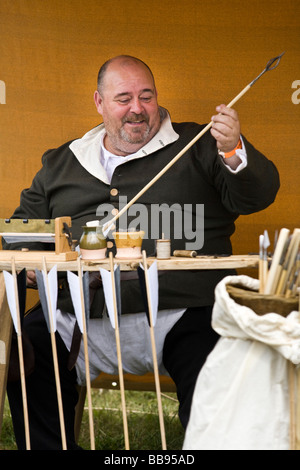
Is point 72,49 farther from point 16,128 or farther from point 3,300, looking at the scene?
point 3,300

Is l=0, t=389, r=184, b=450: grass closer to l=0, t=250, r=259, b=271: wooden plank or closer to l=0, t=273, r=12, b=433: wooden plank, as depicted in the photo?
l=0, t=273, r=12, b=433: wooden plank

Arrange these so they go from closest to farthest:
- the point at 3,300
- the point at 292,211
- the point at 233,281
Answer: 1. the point at 233,281
2. the point at 3,300
3. the point at 292,211

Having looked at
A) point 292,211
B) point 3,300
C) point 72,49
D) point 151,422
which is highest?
point 72,49

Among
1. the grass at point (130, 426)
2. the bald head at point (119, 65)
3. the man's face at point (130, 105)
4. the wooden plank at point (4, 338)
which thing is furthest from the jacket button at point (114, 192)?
the grass at point (130, 426)

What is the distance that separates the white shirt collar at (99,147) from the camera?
10.2 ft

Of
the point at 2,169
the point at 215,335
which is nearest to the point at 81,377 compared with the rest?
the point at 215,335

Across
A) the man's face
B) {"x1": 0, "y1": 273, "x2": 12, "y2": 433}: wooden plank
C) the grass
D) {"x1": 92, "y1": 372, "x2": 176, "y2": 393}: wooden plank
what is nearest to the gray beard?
the man's face

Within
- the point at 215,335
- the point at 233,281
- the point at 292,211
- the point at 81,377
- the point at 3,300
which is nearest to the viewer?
the point at 233,281

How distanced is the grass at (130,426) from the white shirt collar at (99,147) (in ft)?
4.50

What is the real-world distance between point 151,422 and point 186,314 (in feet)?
4.20

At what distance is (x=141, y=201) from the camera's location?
301 cm

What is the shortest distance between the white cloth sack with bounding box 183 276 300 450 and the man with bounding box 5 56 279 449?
65cm

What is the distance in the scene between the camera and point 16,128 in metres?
3.81

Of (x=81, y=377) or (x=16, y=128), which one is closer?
(x=81, y=377)
